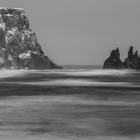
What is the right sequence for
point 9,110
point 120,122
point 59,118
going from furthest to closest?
point 9,110 < point 59,118 < point 120,122

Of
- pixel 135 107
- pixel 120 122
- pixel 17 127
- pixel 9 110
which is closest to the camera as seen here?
pixel 17 127

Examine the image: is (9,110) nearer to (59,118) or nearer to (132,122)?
(59,118)

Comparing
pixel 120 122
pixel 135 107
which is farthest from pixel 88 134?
pixel 135 107

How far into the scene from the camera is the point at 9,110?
2845cm

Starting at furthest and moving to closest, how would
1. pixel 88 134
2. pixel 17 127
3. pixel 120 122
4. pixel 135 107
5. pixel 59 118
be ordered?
pixel 135 107 → pixel 59 118 → pixel 120 122 → pixel 17 127 → pixel 88 134

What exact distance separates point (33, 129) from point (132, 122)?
608 cm

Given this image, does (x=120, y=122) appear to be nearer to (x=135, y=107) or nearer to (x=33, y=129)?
(x=33, y=129)

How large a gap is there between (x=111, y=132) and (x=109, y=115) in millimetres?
6225

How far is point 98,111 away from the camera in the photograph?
28453mm

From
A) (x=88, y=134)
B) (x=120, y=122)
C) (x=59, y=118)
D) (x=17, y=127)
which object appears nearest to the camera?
(x=88, y=134)

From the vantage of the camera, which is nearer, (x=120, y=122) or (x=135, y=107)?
(x=120, y=122)

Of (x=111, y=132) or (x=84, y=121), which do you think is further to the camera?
(x=84, y=121)

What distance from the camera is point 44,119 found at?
23.8m

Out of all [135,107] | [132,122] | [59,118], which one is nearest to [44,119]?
[59,118]
